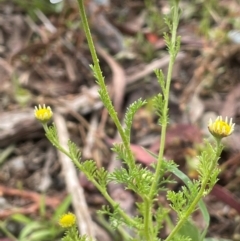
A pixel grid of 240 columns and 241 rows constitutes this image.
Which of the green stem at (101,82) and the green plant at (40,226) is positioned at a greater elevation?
the green stem at (101,82)

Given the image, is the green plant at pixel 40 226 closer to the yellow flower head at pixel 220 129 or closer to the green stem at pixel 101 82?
the green stem at pixel 101 82

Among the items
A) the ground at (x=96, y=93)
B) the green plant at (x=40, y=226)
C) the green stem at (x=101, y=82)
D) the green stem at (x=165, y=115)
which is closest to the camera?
the green stem at (x=101, y=82)

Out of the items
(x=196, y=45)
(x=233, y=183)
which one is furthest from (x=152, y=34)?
(x=233, y=183)

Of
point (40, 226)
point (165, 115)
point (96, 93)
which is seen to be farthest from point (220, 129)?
point (96, 93)

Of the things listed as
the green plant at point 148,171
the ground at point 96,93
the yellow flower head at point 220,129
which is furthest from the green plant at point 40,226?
the yellow flower head at point 220,129

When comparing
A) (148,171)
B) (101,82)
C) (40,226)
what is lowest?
(40,226)

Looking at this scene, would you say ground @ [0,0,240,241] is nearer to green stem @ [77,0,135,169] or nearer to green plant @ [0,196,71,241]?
green plant @ [0,196,71,241]

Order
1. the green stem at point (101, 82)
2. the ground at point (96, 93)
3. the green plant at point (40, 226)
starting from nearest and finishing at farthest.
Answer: the green stem at point (101, 82), the green plant at point (40, 226), the ground at point (96, 93)

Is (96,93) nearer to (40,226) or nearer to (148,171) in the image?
(40,226)
